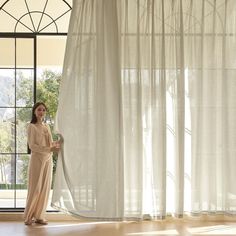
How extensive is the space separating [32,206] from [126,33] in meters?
2.20

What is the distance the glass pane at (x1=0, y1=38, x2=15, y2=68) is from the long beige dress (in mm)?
971

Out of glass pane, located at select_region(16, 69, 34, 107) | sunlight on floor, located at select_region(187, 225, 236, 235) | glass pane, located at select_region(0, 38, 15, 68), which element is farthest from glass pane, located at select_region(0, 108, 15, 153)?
sunlight on floor, located at select_region(187, 225, 236, 235)

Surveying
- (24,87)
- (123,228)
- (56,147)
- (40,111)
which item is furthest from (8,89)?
(123,228)

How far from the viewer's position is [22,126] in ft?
17.4

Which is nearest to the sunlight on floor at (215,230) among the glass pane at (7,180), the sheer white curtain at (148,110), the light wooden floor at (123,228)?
the light wooden floor at (123,228)

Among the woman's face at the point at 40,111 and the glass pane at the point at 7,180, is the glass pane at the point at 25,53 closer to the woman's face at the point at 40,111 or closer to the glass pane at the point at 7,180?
the woman's face at the point at 40,111

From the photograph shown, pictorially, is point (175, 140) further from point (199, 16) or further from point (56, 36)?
point (56, 36)

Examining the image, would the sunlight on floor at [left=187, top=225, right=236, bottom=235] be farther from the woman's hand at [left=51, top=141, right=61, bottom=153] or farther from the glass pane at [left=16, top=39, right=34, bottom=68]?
the glass pane at [left=16, top=39, right=34, bottom=68]

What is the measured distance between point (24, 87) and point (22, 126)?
0.49 meters

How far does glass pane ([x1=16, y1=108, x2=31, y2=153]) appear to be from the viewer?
5.27 m

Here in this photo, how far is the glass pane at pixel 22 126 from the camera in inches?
207

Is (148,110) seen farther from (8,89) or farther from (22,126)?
(8,89)

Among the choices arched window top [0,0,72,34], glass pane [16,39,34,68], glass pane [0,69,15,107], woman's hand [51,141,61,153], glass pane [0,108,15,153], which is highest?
arched window top [0,0,72,34]

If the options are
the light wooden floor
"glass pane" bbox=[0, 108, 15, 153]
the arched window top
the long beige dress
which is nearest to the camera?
the light wooden floor
